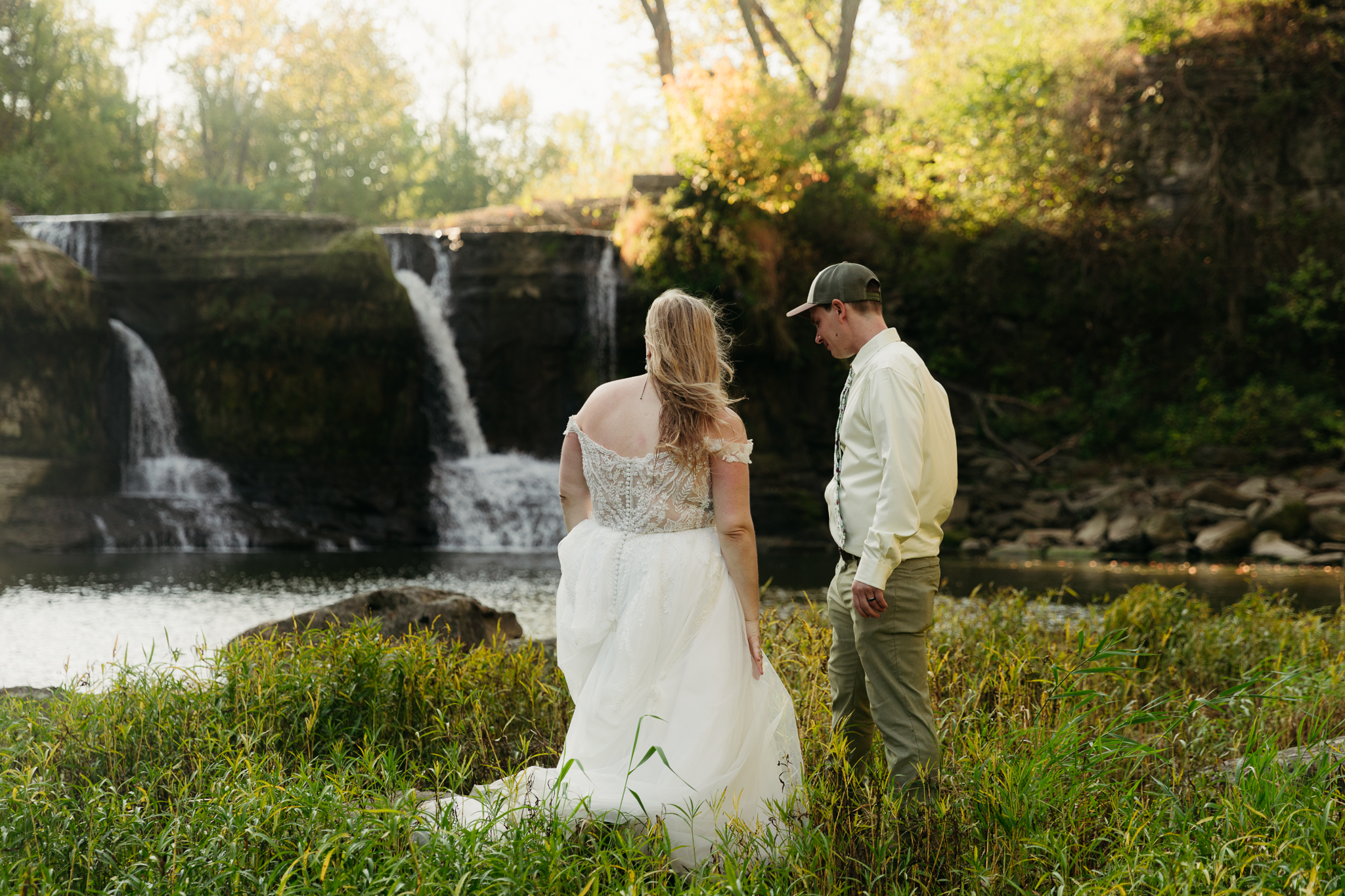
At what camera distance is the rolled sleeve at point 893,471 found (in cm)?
285

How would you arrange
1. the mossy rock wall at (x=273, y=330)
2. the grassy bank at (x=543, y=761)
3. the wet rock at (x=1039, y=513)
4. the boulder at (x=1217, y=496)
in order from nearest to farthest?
the grassy bank at (x=543, y=761), the boulder at (x=1217, y=496), the wet rock at (x=1039, y=513), the mossy rock wall at (x=273, y=330)

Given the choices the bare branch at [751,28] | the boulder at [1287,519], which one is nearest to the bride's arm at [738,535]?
the boulder at [1287,519]

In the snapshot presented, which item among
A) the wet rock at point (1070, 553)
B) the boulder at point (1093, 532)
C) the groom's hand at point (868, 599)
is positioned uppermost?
the groom's hand at point (868, 599)

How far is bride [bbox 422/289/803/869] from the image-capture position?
→ 286 cm

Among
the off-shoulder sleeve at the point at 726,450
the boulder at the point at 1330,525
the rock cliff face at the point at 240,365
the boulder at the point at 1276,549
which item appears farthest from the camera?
the rock cliff face at the point at 240,365

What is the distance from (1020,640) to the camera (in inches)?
205

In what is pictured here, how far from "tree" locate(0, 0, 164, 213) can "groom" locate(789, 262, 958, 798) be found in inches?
969

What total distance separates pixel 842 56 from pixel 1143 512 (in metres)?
11.6

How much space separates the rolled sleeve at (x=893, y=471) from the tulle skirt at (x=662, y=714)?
49 centimetres

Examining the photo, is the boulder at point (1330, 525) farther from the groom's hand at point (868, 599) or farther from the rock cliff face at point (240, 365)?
the rock cliff face at point (240, 365)

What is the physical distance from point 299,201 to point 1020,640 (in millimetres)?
40196

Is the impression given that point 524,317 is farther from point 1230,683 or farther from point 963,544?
point 1230,683

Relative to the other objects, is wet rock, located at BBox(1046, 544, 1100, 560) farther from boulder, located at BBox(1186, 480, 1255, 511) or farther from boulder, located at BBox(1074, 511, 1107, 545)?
boulder, located at BBox(1186, 480, 1255, 511)

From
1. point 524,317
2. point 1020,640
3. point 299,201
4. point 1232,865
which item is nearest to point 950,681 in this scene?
point 1020,640
